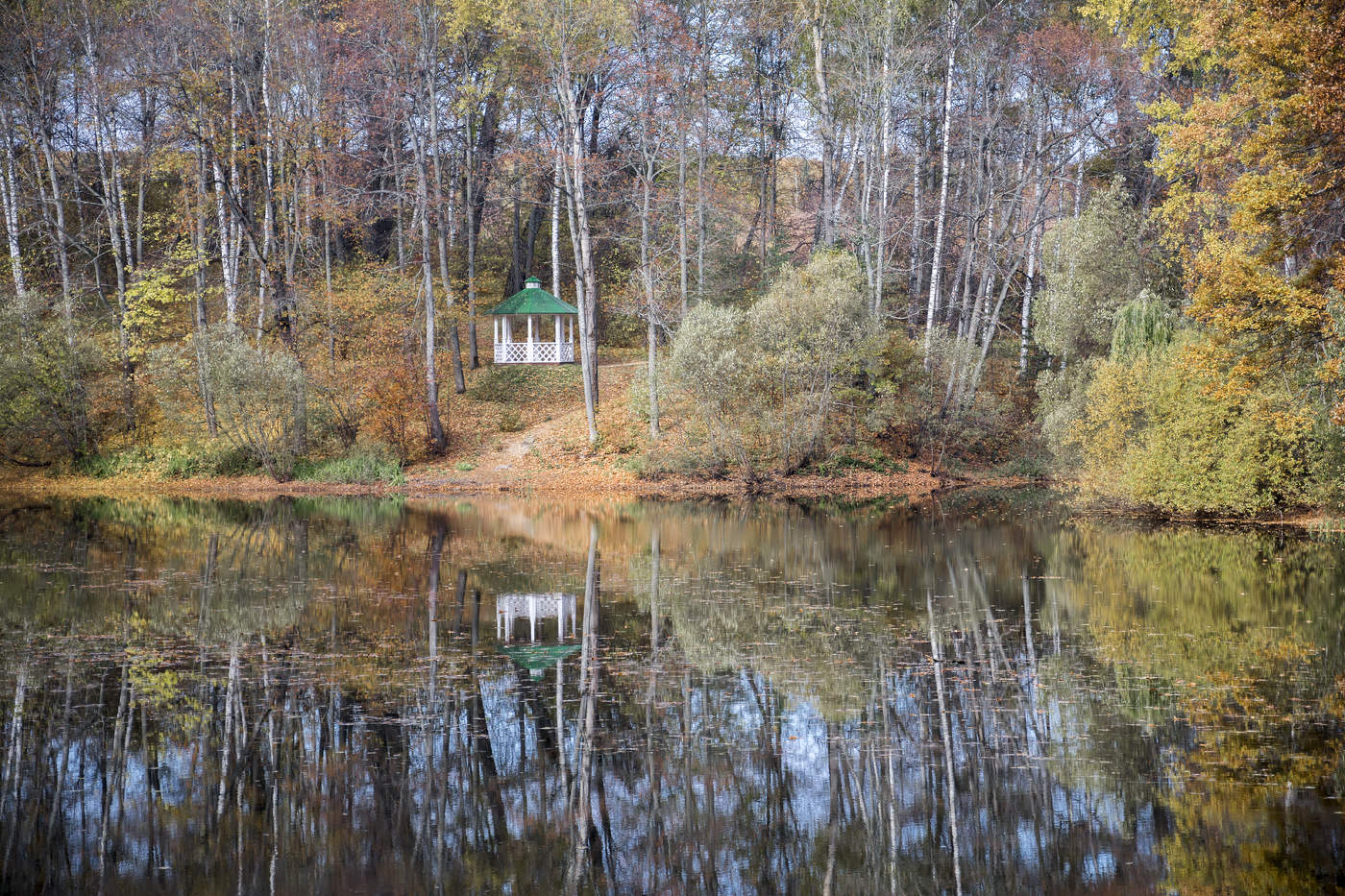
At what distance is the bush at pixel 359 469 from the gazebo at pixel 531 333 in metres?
8.12

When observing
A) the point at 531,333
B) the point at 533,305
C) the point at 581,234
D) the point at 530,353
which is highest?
the point at 581,234

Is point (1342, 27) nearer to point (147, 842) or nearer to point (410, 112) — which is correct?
point (147, 842)

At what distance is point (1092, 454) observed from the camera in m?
22.5

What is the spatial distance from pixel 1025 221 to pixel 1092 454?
21.1 meters

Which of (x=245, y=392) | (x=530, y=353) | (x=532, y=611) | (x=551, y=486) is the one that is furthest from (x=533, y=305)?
(x=532, y=611)

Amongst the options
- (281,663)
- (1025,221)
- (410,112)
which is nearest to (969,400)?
(1025,221)

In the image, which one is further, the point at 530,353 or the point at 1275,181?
the point at 530,353

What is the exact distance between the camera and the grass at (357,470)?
2869cm

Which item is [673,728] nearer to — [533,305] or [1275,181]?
[1275,181]

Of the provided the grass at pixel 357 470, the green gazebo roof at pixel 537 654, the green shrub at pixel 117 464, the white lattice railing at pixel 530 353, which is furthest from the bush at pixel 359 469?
the green gazebo roof at pixel 537 654

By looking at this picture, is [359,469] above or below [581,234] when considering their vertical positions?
below

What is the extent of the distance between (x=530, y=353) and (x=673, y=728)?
29.9 meters

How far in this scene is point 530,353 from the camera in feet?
121

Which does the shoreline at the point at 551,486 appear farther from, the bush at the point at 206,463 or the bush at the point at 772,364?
the bush at the point at 772,364
